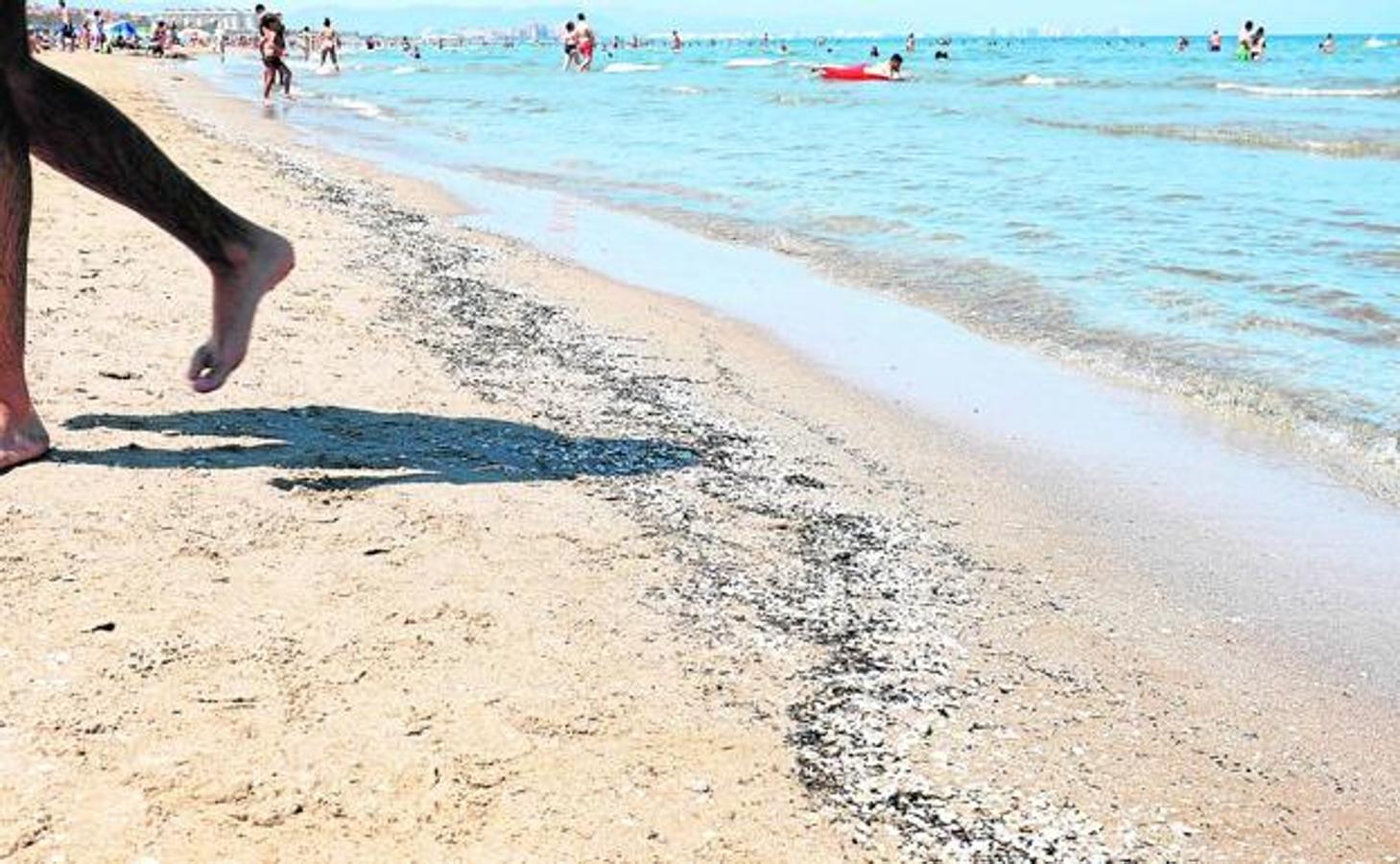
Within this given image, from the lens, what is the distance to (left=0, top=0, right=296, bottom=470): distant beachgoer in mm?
2838

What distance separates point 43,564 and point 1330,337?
201 inches

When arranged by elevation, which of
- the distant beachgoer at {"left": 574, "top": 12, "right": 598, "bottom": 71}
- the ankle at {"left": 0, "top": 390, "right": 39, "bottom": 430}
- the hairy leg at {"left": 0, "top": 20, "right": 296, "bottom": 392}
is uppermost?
the distant beachgoer at {"left": 574, "top": 12, "right": 598, "bottom": 71}

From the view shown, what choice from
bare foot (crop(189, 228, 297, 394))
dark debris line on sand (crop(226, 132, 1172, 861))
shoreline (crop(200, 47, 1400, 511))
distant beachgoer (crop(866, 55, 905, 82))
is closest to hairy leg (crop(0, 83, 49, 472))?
bare foot (crop(189, 228, 297, 394))

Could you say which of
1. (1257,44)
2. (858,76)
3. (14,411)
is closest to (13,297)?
(14,411)

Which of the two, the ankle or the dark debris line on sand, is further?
the ankle

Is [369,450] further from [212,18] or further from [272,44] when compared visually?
[212,18]

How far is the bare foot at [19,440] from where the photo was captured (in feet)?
9.70

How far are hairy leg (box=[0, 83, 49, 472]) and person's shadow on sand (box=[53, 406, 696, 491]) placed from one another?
128 mm

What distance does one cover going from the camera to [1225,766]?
7.08ft

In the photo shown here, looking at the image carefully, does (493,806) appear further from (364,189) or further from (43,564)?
(364,189)

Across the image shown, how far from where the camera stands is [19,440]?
298cm

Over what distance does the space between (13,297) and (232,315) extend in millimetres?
436

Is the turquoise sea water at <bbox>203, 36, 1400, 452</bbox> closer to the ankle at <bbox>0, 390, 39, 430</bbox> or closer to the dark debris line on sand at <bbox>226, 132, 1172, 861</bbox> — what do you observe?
the dark debris line on sand at <bbox>226, 132, 1172, 861</bbox>

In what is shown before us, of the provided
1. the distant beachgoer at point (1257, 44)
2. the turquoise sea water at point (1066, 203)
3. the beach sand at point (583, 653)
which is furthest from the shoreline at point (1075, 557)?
the distant beachgoer at point (1257, 44)
